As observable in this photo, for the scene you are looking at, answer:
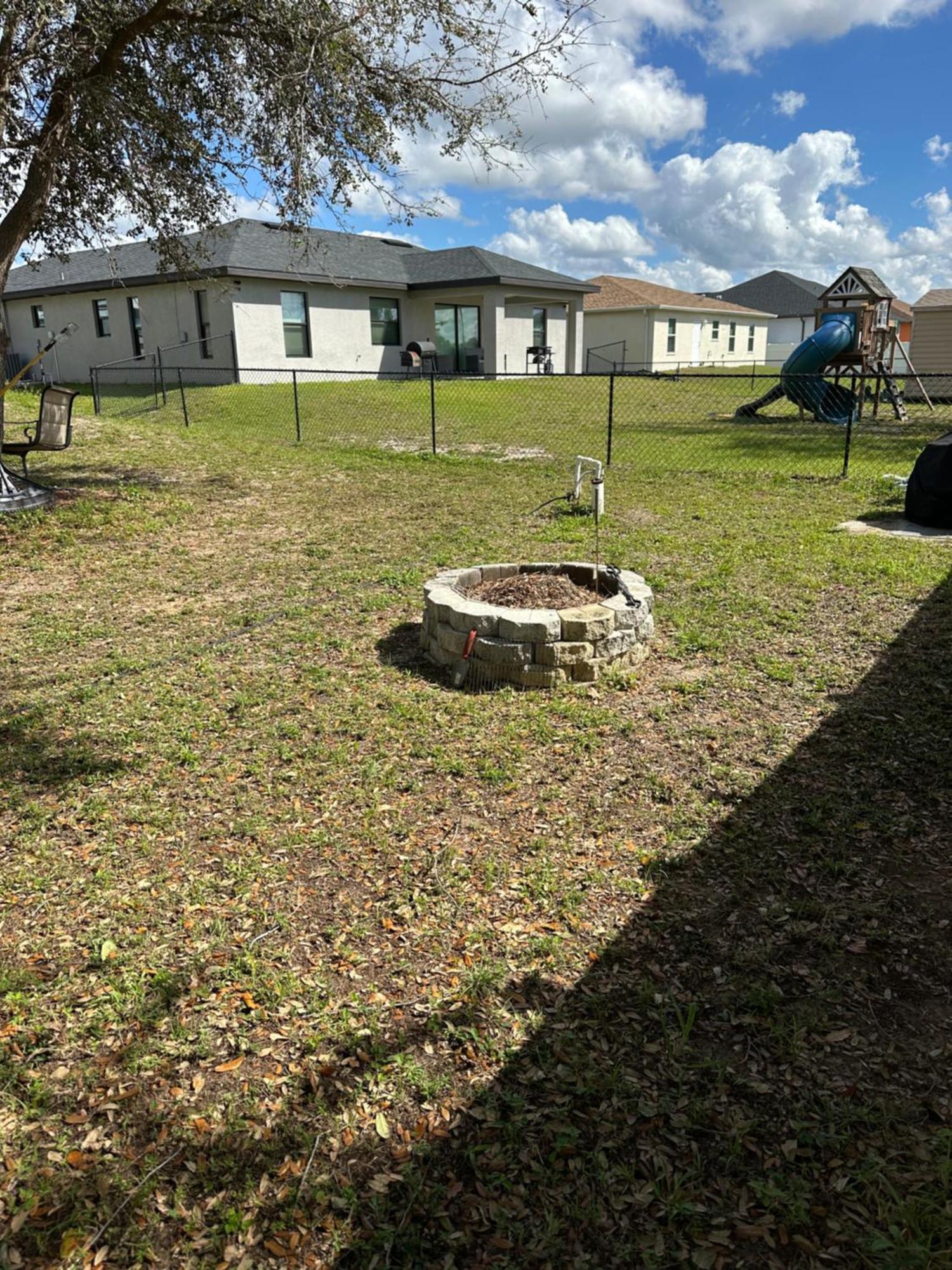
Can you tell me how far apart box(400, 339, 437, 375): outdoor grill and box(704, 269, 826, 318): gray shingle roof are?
2646cm

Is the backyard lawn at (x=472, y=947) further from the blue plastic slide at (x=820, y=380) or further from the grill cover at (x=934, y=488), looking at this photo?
the blue plastic slide at (x=820, y=380)

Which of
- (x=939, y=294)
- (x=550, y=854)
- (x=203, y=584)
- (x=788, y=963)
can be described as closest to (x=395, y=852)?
(x=550, y=854)

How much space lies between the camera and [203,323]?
21234mm

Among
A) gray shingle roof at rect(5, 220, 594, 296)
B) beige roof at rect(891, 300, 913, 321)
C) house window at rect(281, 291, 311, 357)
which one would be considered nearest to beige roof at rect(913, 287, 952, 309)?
gray shingle roof at rect(5, 220, 594, 296)

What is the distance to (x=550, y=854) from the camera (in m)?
3.23

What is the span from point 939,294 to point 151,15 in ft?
67.8

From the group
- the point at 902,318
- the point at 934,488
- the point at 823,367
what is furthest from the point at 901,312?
the point at 934,488

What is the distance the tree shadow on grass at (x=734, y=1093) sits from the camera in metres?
1.85

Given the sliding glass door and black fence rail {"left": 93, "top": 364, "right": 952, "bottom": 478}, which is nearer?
black fence rail {"left": 93, "top": 364, "right": 952, "bottom": 478}

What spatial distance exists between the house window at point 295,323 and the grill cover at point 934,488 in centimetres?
1702

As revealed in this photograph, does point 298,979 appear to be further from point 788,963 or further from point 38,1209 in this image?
point 788,963

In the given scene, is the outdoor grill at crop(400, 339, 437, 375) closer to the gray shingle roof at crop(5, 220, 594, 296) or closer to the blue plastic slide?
the gray shingle roof at crop(5, 220, 594, 296)

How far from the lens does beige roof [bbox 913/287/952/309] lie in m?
20.9

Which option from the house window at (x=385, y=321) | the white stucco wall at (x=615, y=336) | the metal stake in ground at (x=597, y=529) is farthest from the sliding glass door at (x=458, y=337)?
the metal stake in ground at (x=597, y=529)
